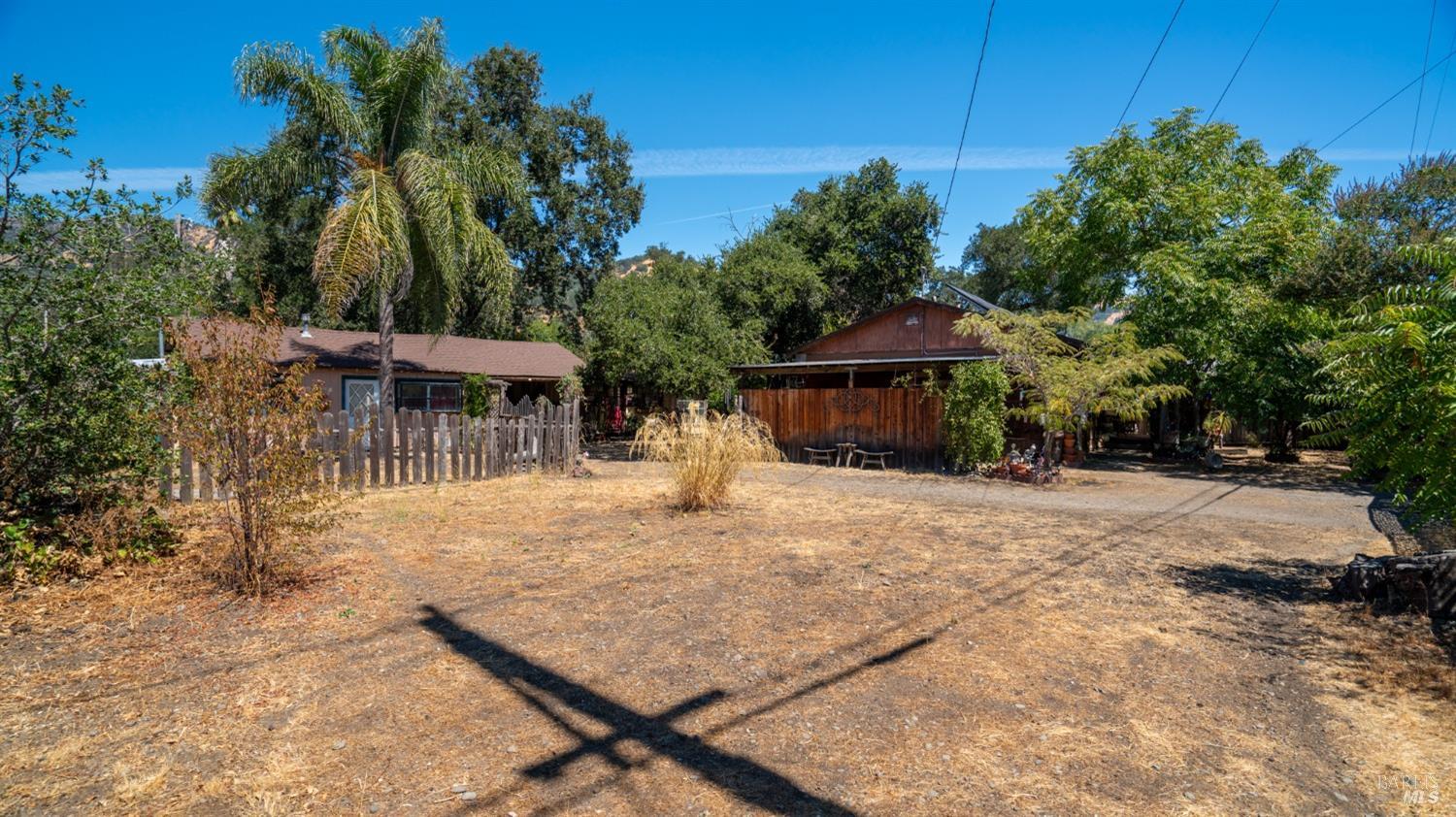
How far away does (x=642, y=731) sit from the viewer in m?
3.59

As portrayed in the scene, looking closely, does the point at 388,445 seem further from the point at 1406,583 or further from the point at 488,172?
the point at 1406,583

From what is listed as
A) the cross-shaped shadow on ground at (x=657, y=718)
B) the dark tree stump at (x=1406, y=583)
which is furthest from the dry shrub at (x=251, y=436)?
the dark tree stump at (x=1406, y=583)

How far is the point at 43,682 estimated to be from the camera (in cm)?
399

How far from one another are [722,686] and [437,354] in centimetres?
2341

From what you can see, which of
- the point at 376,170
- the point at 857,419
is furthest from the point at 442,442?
the point at 857,419

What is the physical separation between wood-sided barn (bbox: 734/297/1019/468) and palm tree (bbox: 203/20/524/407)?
24.6 ft

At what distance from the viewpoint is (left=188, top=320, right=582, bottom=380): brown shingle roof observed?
22.8 metres

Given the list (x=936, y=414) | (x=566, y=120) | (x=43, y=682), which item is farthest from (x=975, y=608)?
(x=566, y=120)

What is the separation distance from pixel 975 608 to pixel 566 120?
28.2 meters

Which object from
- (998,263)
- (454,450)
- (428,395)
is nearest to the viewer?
(454,450)

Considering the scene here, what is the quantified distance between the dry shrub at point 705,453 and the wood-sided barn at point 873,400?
25.6 ft

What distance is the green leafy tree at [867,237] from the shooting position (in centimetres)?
3394

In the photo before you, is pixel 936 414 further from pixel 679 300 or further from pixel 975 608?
pixel 975 608

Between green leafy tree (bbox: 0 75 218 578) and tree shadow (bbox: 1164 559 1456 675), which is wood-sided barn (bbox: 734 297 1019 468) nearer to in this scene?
tree shadow (bbox: 1164 559 1456 675)
